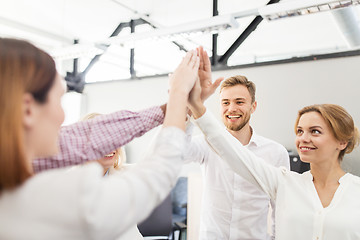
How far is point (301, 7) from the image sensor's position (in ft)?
7.48

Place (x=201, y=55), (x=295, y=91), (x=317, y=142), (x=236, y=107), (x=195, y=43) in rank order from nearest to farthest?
(x=201, y=55) → (x=317, y=142) → (x=236, y=107) → (x=295, y=91) → (x=195, y=43)

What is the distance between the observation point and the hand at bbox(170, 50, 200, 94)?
2.70 feet

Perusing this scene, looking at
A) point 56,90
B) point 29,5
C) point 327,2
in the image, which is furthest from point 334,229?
point 29,5

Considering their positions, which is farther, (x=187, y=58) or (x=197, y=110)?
(x=197, y=110)

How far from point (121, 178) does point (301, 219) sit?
38.4 inches

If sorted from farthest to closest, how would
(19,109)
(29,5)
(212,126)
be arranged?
(29,5), (212,126), (19,109)

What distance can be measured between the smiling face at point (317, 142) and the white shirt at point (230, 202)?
1.32ft

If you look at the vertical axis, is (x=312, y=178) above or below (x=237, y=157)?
below

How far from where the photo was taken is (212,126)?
3.92 ft

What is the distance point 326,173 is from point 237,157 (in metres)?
0.48

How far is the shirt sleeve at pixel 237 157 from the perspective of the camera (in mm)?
1194

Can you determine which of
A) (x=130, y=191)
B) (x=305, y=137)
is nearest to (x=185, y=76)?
(x=130, y=191)

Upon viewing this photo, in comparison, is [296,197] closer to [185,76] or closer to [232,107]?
[232,107]

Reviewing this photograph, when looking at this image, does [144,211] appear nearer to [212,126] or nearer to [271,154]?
[212,126]
